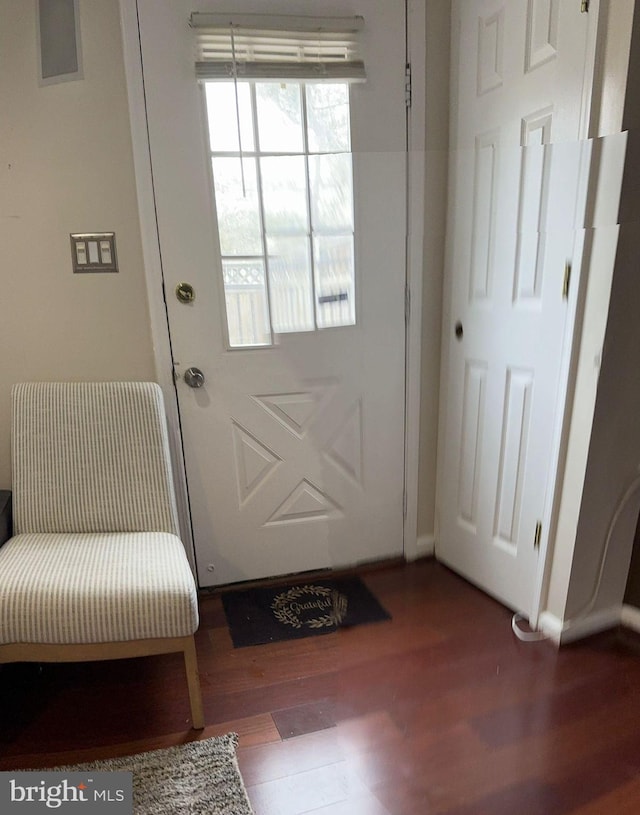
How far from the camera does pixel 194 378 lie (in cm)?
133

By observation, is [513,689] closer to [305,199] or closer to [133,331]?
[305,199]

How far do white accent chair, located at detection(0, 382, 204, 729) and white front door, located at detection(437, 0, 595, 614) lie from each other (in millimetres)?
660

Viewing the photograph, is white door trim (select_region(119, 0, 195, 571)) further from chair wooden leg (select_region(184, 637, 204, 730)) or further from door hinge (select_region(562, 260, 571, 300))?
door hinge (select_region(562, 260, 571, 300))

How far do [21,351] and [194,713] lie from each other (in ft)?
3.42

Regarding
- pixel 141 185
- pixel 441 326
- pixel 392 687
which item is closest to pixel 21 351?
pixel 141 185

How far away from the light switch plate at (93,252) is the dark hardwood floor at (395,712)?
3.50ft

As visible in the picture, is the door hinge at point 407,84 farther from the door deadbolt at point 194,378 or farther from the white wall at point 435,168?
the door deadbolt at point 194,378

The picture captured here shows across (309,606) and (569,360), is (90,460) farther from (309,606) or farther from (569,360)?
(569,360)

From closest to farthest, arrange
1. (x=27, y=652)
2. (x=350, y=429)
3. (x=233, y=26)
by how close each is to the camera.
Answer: (x=233, y=26), (x=350, y=429), (x=27, y=652)

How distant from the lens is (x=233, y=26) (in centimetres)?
82

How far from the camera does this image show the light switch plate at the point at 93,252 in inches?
55.8

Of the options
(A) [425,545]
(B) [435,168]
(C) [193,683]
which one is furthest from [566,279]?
(C) [193,683]

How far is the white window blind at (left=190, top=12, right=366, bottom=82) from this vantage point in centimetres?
78

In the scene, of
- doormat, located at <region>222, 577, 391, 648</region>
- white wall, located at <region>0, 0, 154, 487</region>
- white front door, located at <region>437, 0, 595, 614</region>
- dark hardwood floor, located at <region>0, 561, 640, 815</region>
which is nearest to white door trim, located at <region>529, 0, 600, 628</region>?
A: white front door, located at <region>437, 0, 595, 614</region>
